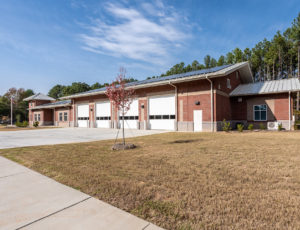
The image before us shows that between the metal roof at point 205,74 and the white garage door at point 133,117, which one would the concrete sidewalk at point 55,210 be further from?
the white garage door at point 133,117

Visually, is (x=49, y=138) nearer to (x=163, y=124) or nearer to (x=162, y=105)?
(x=163, y=124)

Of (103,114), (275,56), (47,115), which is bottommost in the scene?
(103,114)

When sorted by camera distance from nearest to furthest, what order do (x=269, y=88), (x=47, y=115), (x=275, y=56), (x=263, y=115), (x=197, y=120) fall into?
1. (x=197, y=120)
2. (x=269, y=88)
3. (x=263, y=115)
4. (x=275, y=56)
5. (x=47, y=115)

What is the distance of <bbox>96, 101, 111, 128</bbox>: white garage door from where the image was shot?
23.8 m

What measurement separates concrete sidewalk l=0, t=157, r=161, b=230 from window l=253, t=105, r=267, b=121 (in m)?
19.0

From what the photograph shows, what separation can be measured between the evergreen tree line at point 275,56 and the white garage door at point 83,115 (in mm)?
31853

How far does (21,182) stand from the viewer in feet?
12.8

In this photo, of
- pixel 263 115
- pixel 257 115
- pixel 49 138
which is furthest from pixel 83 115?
pixel 263 115

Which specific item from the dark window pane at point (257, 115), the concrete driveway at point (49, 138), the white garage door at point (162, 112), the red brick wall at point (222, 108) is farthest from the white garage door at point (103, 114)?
the dark window pane at point (257, 115)

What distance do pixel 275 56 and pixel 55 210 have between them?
40.9 metres

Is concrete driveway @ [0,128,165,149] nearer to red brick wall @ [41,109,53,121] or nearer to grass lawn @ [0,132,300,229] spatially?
grass lawn @ [0,132,300,229]

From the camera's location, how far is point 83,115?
27.4m

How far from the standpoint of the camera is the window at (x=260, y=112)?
1731cm

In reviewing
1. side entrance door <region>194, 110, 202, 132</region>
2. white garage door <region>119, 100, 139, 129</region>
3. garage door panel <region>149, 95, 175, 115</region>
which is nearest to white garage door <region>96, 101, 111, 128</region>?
white garage door <region>119, 100, 139, 129</region>
